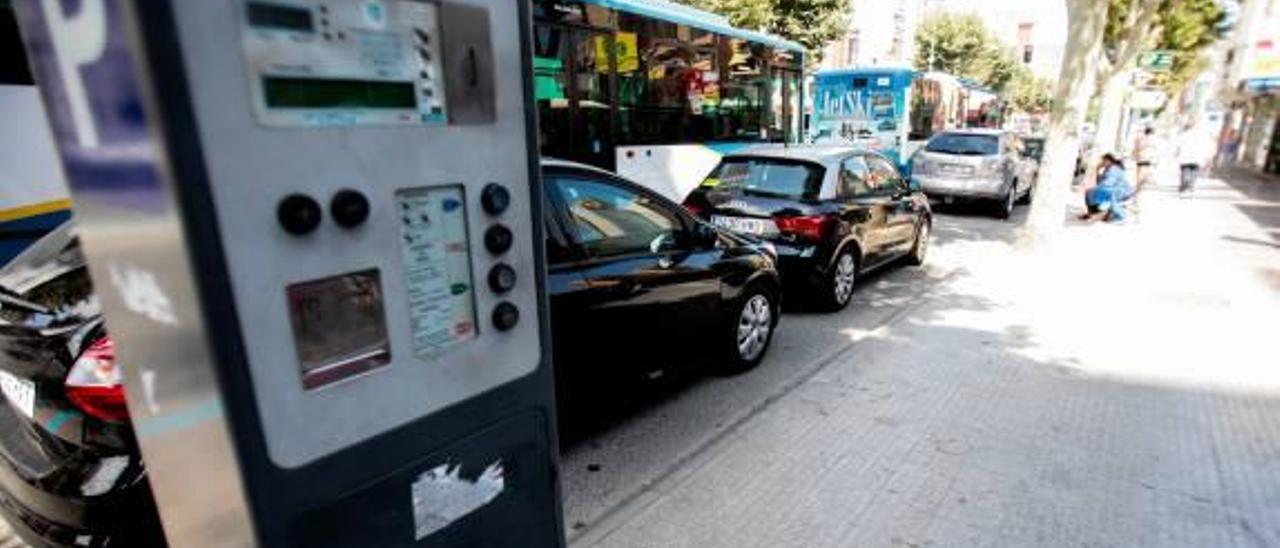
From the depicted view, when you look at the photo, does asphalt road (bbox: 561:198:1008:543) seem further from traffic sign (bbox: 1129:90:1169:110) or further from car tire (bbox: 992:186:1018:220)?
traffic sign (bbox: 1129:90:1169:110)

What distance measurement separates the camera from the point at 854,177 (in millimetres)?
6723

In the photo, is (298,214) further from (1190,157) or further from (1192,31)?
(1192,31)

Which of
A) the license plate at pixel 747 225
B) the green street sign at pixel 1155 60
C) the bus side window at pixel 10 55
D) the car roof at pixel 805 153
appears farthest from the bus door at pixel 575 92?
the green street sign at pixel 1155 60

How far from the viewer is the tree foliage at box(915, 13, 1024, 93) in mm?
37688

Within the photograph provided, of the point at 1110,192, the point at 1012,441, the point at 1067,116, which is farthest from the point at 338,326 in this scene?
the point at 1110,192

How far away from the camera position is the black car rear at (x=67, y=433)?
7.22ft

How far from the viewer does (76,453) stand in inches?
88.0

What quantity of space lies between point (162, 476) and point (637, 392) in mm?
2837

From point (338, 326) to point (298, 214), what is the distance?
23 centimetres

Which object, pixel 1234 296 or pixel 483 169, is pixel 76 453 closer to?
pixel 483 169

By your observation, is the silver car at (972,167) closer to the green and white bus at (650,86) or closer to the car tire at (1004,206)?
the car tire at (1004,206)

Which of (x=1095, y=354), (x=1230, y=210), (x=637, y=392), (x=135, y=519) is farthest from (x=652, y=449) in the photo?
(x=1230, y=210)

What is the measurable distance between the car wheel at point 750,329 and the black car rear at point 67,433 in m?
3.33

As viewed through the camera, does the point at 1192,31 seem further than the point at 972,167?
Yes
